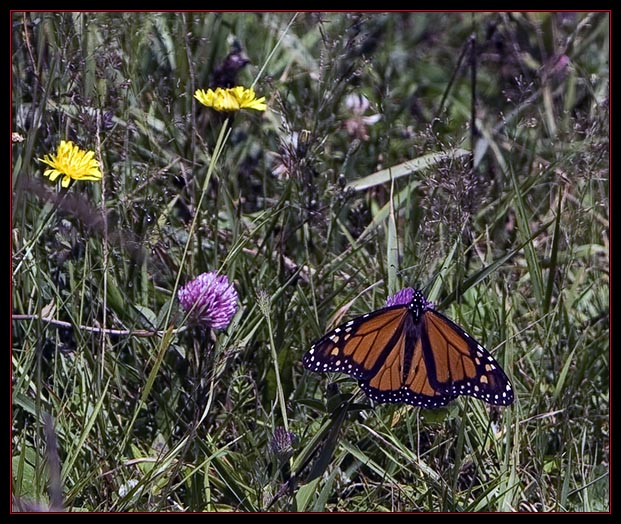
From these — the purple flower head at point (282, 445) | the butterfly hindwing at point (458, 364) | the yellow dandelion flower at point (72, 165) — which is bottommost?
the purple flower head at point (282, 445)

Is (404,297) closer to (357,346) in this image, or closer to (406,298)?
(406,298)

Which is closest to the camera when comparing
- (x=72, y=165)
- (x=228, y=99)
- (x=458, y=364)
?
(x=458, y=364)

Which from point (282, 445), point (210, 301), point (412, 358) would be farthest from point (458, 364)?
point (210, 301)

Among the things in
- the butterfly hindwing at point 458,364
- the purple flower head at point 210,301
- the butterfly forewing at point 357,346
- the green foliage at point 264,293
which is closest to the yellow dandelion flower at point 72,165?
the green foliage at point 264,293

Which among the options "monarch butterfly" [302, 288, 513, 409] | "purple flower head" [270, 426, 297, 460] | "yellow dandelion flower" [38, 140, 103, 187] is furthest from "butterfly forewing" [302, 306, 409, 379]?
"yellow dandelion flower" [38, 140, 103, 187]

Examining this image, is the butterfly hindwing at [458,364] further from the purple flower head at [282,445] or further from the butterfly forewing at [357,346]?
the purple flower head at [282,445]

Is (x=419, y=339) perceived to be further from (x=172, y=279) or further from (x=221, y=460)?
(x=172, y=279)

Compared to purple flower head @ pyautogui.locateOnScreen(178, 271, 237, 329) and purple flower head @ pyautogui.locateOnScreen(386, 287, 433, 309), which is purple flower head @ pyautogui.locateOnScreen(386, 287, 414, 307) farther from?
purple flower head @ pyautogui.locateOnScreen(178, 271, 237, 329)
